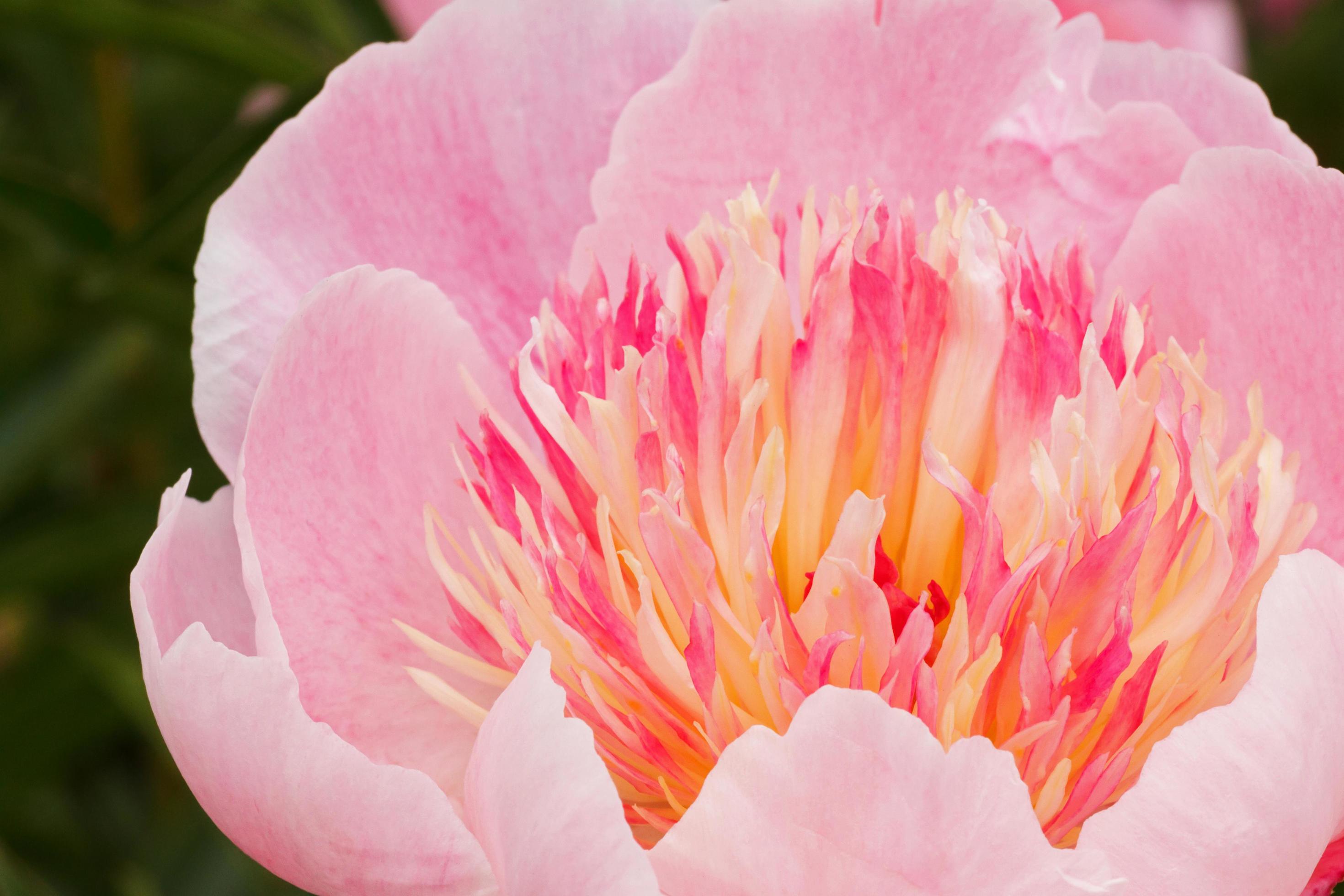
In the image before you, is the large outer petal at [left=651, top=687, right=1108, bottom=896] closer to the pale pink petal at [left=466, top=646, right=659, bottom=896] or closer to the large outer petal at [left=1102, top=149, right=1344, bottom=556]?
the pale pink petal at [left=466, top=646, right=659, bottom=896]

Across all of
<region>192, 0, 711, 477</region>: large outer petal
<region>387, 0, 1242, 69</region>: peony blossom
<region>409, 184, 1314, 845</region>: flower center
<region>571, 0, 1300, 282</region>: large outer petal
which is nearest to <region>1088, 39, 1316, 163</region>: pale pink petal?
<region>571, 0, 1300, 282</region>: large outer petal

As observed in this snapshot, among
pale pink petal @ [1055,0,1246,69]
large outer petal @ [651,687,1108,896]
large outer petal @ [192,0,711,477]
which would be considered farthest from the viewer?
pale pink petal @ [1055,0,1246,69]

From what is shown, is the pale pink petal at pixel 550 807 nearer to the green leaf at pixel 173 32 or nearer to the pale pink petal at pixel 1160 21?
the green leaf at pixel 173 32

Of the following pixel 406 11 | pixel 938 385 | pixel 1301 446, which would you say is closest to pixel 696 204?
pixel 938 385

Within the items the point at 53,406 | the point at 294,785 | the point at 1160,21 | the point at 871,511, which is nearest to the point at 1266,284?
the point at 871,511

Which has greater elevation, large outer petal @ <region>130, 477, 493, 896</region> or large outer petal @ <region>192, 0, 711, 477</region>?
large outer petal @ <region>192, 0, 711, 477</region>

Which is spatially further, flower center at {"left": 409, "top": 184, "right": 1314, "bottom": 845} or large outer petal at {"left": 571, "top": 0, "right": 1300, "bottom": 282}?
large outer petal at {"left": 571, "top": 0, "right": 1300, "bottom": 282}

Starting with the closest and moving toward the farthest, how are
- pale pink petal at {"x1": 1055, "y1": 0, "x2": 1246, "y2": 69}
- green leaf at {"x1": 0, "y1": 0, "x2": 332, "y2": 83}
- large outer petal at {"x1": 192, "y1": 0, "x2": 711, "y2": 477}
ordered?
large outer petal at {"x1": 192, "y1": 0, "x2": 711, "y2": 477}, green leaf at {"x1": 0, "y1": 0, "x2": 332, "y2": 83}, pale pink petal at {"x1": 1055, "y1": 0, "x2": 1246, "y2": 69}

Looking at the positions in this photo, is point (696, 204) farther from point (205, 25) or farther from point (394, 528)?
point (205, 25)

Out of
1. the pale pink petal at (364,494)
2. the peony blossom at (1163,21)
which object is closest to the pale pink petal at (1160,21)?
the peony blossom at (1163,21)
